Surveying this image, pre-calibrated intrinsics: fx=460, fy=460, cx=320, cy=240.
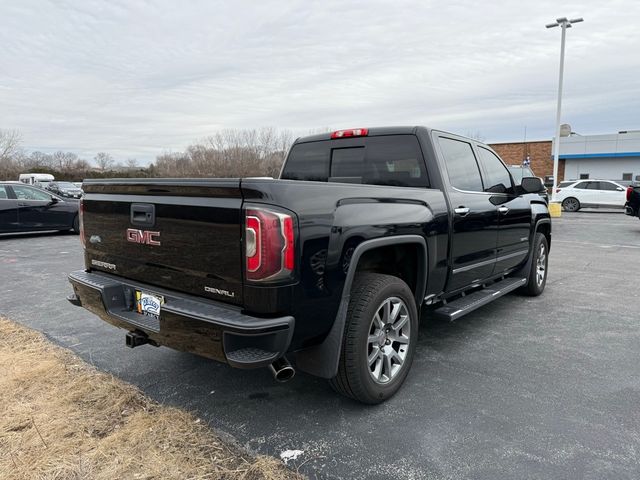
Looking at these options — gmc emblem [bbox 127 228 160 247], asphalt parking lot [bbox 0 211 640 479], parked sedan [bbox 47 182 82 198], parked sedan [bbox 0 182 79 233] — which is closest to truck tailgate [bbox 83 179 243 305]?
gmc emblem [bbox 127 228 160 247]

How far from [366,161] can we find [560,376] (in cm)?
239

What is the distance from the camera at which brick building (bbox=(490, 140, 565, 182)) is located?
37156 mm

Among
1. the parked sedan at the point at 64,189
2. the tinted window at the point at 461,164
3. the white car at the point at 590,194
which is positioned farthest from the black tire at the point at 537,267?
the parked sedan at the point at 64,189

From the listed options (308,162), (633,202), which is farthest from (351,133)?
(633,202)

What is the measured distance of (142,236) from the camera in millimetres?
2941

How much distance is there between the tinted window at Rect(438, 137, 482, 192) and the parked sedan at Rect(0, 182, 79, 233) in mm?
11947

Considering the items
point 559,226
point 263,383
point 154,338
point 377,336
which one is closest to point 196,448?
point 154,338

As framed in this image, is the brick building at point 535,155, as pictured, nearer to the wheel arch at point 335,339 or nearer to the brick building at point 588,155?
the brick building at point 588,155

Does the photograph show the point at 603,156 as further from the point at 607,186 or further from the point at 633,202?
the point at 633,202

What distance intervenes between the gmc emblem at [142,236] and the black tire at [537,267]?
4.72 meters

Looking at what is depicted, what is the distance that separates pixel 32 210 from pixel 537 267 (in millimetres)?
12335

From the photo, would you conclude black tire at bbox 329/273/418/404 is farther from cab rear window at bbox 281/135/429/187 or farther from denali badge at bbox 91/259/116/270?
denali badge at bbox 91/259/116/270

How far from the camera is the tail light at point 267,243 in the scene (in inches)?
92.8

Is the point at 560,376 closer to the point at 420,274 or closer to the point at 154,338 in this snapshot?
the point at 420,274
